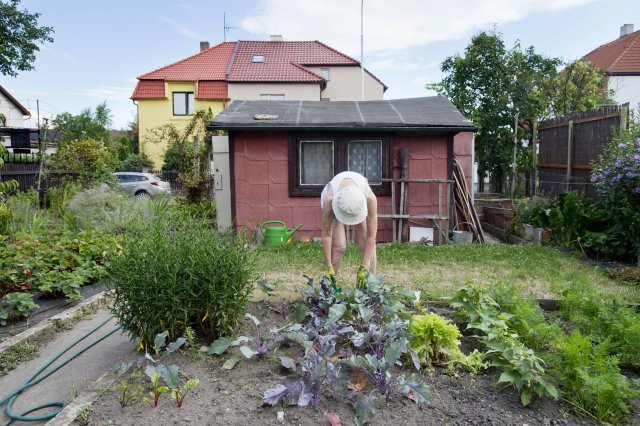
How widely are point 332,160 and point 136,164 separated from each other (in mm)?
20670

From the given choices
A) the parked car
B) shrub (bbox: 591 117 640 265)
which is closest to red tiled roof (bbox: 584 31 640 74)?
shrub (bbox: 591 117 640 265)

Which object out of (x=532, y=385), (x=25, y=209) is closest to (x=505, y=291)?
(x=532, y=385)

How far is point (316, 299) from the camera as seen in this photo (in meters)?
3.98

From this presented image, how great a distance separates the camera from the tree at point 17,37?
22.9 meters

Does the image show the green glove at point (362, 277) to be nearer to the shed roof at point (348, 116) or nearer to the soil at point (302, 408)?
the soil at point (302, 408)

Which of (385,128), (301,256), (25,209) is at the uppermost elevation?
(385,128)

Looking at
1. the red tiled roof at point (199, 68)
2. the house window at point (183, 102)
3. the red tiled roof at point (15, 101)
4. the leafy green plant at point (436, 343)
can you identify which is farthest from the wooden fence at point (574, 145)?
the red tiled roof at point (15, 101)

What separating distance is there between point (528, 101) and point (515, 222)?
22.4ft

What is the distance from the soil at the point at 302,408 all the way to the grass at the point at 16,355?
1501 millimetres

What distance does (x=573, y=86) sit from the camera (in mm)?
15000

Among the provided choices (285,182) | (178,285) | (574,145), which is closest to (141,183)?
(285,182)

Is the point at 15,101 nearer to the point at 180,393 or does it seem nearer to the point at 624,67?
the point at 624,67

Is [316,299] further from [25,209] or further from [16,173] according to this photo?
A: [16,173]

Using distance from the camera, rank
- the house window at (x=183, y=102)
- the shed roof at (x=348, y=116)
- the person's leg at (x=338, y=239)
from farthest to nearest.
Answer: the house window at (x=183, y=102) < the shed roof at (x=348, y=116) < the person's leg at (x=338, y=239)
